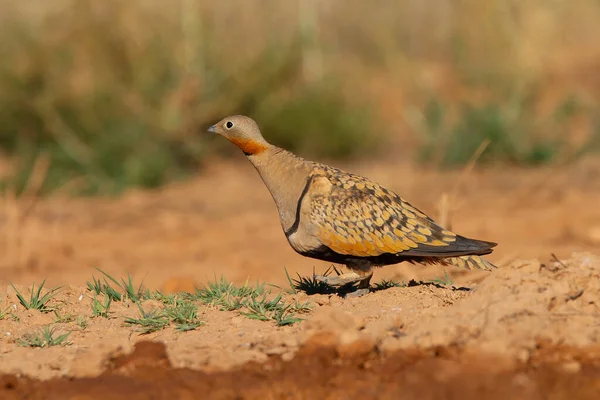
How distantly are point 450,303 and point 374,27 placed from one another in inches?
597

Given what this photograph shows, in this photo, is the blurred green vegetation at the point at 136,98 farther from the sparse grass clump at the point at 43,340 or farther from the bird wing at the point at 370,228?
the sparse grass clump at the point at 43,340

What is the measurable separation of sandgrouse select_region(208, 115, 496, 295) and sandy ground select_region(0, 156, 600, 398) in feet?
0.67

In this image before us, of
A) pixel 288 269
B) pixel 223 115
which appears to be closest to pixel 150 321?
pixel 288 269

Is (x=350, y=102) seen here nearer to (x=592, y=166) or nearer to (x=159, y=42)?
(x=159, y=42)

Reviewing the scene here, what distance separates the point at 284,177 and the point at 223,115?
28.7ft

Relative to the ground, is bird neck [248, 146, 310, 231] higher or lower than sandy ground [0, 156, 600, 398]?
higher

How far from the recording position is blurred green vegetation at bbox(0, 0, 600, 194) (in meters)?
13.5

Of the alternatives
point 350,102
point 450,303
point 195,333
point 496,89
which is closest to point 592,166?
point 496,89

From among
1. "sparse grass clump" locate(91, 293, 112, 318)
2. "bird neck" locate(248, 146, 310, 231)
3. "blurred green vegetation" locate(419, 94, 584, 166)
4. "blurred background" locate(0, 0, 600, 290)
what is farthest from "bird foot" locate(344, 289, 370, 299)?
"blurred green vegetation" locate(419, 94, 584, 166)

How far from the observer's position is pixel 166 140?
46.1 feet

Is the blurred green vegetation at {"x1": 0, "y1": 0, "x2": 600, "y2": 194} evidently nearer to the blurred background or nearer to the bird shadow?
the blurred background

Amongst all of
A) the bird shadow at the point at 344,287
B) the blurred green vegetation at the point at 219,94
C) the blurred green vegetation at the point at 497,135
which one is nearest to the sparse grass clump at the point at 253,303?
the bird shadow at the point at 344,287

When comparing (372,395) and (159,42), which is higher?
(159,42)

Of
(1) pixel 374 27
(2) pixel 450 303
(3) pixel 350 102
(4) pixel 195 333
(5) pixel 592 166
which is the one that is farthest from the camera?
(1) pixel 374 27
